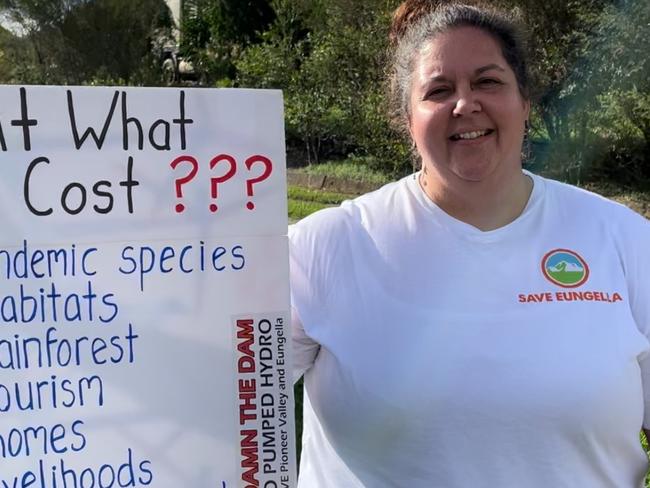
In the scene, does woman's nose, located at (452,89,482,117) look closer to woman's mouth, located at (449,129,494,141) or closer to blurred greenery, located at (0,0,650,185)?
woman's mouth, located at (449,129,494,141)

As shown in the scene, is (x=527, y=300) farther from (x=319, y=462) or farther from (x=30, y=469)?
(x=30, y=469)

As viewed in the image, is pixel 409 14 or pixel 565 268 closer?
pixel 565 268

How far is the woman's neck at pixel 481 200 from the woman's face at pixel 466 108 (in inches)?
0.8

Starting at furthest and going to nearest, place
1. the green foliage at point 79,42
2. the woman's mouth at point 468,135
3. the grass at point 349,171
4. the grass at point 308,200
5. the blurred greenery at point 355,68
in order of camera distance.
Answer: the green foliage at point 79,42, the grass at point 349,171, the grass at point 308,200, the blurred greenery at point 355,68, the woman's mouth at point 468,135

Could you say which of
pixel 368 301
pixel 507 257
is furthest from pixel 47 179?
pixel 507 257

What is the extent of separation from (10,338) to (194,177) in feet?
1.54

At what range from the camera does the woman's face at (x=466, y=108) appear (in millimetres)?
1642

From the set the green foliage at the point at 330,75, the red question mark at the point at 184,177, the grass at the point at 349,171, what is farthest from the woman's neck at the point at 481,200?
the grass at the point at 349,171

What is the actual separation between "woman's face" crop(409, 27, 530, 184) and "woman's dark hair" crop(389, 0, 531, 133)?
0.02 metres

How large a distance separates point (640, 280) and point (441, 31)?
0.67m

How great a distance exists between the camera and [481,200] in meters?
1.71

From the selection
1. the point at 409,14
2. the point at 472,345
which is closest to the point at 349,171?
the point at 409,14

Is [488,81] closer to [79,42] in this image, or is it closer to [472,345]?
[472,345]

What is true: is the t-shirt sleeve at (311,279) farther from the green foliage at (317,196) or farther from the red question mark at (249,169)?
the green foliage at (317,196)
